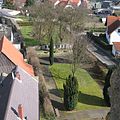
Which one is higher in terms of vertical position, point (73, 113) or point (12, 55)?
point (12, 55)

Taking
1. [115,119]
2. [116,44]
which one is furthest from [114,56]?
[115,119]

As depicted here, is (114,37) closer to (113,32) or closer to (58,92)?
(113,32)

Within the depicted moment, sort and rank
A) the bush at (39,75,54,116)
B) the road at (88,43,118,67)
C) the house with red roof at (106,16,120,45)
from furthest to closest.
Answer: the house with red roof at (106,16,120,45), the road at (88,43,118,67), the bush at (39,75,54,116)

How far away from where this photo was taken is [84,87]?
41.7m

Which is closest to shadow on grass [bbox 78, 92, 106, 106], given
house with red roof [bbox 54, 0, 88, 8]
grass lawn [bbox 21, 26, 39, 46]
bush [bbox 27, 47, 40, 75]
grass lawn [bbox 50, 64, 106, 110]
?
grass lawn [bbox 50, 64, 106, 110]

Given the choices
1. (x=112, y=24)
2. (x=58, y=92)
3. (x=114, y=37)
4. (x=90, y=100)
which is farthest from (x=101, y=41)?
(x=90, y=100)

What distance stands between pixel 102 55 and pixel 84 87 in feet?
53.5

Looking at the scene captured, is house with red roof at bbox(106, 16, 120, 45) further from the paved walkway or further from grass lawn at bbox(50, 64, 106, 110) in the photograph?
the paved walkway

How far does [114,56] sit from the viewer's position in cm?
5669

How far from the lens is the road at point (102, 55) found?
171 feet

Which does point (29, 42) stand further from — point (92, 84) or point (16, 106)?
point (16, 106)

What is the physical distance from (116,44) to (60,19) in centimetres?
1102

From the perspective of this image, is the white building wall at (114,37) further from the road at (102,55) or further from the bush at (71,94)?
the bush at (71,94)

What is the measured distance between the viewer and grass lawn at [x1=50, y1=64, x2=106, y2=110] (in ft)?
121
